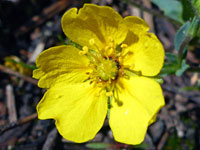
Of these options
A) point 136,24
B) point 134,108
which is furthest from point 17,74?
point 136,24

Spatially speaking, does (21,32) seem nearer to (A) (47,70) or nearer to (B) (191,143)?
(A) (47,70)

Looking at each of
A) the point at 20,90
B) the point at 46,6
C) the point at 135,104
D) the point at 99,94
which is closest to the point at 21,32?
the point at 46,6

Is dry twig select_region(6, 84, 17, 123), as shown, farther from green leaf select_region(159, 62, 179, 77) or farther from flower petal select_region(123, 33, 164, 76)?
green leaf select_region(159, 62, 179, 77)

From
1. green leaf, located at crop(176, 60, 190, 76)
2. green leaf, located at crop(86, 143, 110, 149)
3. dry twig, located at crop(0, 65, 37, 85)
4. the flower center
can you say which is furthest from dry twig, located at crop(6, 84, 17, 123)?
green leaf, located at crop(176, 60, 190, 76)

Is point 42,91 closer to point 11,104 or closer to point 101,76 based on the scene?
point 11,104

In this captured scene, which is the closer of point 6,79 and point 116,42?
point 116,42
